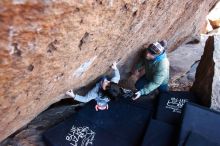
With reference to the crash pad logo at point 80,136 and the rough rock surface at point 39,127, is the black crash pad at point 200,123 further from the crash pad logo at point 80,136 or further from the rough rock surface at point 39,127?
the rough rock surface at point 39,127

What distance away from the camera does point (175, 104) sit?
5.59 m

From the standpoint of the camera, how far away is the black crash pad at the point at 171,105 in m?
5.30

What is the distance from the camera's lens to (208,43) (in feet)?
22.0

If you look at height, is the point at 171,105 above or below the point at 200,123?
below

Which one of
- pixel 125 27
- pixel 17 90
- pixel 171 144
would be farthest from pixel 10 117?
pixel 171 144

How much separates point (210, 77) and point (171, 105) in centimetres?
102

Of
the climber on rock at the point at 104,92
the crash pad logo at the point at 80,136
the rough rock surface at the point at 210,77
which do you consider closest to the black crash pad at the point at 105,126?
the crash pad logo at the point at 80,136

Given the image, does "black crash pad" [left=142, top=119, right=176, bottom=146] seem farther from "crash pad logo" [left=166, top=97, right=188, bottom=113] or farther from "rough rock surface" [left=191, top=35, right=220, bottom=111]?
"rough rock surface" [left=191, top=35, right=220, bottom=111]

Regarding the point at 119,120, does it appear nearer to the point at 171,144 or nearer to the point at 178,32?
the point at 171,144

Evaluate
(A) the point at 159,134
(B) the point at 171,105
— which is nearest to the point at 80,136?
(A) the point at 159,134

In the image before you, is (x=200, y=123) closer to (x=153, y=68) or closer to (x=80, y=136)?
(x=153, y=68)

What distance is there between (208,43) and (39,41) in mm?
4808

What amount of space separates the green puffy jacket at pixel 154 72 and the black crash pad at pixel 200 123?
91 centimetres

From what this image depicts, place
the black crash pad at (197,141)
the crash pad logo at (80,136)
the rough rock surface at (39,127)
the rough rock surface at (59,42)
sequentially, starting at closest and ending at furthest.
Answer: the rough rock surface at (59,42), the black crash pad at (197,141), the crash pad logo at (80,136), the rough rock surface at (39,127)
